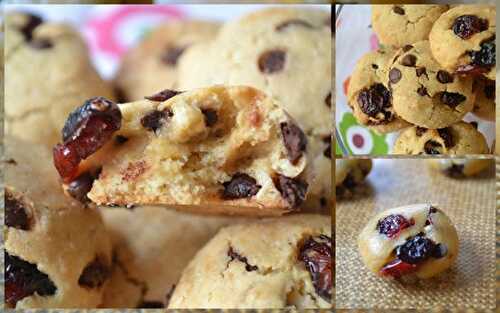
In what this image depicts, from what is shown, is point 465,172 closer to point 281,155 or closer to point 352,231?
point 352,231

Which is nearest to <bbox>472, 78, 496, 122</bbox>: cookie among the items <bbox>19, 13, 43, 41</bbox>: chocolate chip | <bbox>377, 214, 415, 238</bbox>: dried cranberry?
<bbox>377, 214, 415, 238</bbox>: dried cranberry

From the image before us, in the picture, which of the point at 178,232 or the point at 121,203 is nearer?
the point at 121,203

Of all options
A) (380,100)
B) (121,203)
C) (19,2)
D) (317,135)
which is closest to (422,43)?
(380,100)

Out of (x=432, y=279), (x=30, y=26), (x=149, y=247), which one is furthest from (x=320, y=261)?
(x=30, y=26)

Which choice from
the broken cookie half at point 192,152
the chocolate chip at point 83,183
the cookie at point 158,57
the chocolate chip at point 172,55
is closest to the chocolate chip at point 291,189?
the broken cookie half at point 192,152

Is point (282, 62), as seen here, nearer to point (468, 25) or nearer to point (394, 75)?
point (394, 75)

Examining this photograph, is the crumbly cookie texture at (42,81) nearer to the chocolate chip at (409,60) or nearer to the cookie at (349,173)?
the cookie at (349,173)
